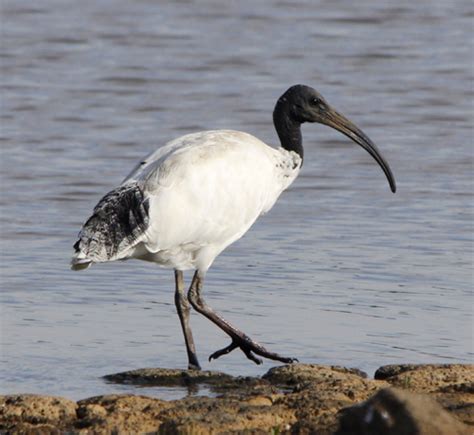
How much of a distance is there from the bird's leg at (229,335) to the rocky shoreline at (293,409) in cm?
76

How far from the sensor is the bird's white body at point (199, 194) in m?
9.03

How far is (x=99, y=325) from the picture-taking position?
9617 mm

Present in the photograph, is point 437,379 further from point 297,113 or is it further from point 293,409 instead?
point 297,113

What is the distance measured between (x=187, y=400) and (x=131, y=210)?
1.91m

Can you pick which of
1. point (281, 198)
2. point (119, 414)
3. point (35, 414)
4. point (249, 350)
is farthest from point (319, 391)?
point (281, 198)

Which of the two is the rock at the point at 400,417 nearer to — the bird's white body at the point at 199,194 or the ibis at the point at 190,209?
the ibis at the point at 190,209

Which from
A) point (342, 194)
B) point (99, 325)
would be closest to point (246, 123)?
point (342, 194)

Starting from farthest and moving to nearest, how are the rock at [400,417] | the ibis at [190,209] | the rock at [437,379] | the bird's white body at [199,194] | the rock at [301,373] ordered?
the bird's white body at [199,194] → the ibis at [190,209] → the rock at [301,373] → the rock at [437,379] → the rock at [400,417]

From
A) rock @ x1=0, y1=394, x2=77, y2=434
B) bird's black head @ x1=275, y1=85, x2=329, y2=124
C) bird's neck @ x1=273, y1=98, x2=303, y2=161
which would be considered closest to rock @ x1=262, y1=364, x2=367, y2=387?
rock @ x1=0, y1=394, x2=77, y2=434

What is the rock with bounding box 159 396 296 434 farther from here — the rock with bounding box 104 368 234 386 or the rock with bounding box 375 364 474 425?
the rock with bounding box 104 368 234 386

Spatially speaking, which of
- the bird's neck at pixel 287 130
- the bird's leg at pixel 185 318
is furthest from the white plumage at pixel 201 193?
the bird's neck at pixel 287 130

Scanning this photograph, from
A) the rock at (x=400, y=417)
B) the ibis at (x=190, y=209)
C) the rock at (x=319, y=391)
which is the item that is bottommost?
the rock at (x=319, y=391)

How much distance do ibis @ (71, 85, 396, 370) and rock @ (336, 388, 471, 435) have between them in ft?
8.07

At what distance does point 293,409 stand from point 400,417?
3.20 feet
